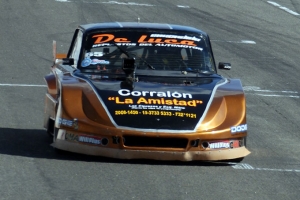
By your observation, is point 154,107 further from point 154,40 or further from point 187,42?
point 187,42

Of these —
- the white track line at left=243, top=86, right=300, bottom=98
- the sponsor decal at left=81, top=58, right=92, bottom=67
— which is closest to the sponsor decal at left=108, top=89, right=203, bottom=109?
the sponsor decal at left=81, top=58, right=92, bottom=67

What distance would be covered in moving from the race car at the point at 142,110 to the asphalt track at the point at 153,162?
210mm

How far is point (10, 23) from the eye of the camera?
20547 mm

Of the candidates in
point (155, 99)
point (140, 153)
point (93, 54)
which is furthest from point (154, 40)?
point (140, 153)

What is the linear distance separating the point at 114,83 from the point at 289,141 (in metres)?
2.61

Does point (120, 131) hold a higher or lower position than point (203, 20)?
higher

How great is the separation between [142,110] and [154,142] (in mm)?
352

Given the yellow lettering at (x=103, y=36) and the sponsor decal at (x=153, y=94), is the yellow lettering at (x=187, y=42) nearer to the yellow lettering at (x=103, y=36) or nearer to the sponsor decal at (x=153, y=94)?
the yellow lettering at (x=103, y=36)

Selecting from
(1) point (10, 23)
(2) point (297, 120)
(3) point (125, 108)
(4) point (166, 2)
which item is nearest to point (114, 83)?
(3) point (125, 108)

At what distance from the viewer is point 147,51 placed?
977 centimetres

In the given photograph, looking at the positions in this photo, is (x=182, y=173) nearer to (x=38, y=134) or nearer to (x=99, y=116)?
(x=99, y=116)

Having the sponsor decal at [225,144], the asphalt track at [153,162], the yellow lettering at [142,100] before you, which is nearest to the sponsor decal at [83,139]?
the asphalt track at [153,162]

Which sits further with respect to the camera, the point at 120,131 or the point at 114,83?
the point at 114,83

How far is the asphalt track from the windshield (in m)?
1.12
